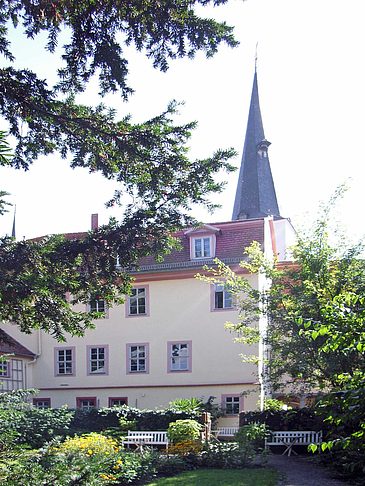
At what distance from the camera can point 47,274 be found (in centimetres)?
772

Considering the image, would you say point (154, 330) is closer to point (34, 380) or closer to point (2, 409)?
point (34, 380)

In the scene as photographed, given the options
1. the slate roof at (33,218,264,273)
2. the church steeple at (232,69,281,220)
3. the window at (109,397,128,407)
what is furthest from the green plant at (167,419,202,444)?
the church steeple at (232,69,281,220)

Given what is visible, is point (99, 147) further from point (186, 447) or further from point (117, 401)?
point (117, 401)

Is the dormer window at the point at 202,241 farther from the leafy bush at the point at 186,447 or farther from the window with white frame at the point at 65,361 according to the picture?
the leafy bush at the point at 186,447

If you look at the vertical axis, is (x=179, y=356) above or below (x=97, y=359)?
above

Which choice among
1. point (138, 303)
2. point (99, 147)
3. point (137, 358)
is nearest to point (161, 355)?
point (137, 358)

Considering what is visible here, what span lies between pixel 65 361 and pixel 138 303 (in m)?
4.54

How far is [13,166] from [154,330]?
1777 centimetres

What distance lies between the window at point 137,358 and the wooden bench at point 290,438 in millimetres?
10533

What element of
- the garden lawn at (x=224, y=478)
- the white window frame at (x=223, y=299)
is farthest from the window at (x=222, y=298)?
the garden lawn at (x=224, y=478)

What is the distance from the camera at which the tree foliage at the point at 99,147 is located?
7309 mm

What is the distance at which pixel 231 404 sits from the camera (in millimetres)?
23562

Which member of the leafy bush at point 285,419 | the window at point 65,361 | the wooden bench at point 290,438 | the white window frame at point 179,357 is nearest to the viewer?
the wooden bench at point 290,438

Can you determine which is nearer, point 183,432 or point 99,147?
point 99,147
